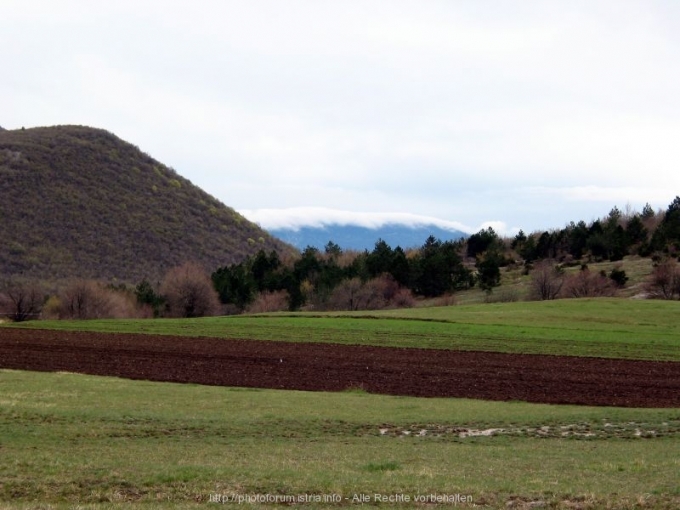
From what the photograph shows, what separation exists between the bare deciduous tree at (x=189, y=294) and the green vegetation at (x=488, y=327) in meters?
22.9

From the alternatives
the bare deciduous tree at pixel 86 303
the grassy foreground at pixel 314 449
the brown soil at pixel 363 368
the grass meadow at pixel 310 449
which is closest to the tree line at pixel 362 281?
the bare deciduous tree at pixel 86 303

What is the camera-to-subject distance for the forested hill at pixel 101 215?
10881 centimetres

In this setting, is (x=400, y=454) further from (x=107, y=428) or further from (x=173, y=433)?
(x=107, y=428)

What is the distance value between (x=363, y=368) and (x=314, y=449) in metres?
21.9

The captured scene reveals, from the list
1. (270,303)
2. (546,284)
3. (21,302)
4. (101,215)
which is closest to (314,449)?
(21,302)

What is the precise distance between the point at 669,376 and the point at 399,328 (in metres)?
27.4

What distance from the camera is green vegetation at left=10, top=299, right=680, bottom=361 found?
166 feet

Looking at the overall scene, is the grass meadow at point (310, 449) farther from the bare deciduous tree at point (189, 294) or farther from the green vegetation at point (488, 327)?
the bare deciduous tree at point (189, 294)

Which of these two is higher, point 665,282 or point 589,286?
point 665,282

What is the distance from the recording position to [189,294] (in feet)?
309

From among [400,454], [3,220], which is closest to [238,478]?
[400,454]

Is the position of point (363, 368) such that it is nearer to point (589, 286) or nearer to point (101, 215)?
point (589, 286)

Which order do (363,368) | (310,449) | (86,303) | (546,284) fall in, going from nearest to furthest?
1. (310,449)
2. (363,368)
3. (86,303)
4. (546,284)

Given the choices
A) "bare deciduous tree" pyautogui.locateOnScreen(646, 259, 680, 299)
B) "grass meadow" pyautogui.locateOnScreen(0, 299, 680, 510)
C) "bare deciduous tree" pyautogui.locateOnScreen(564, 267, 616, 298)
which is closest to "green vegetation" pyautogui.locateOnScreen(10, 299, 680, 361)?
"bare deciduous tree" pyautogui.locateOnScreen(646, 259, 680, 299)
